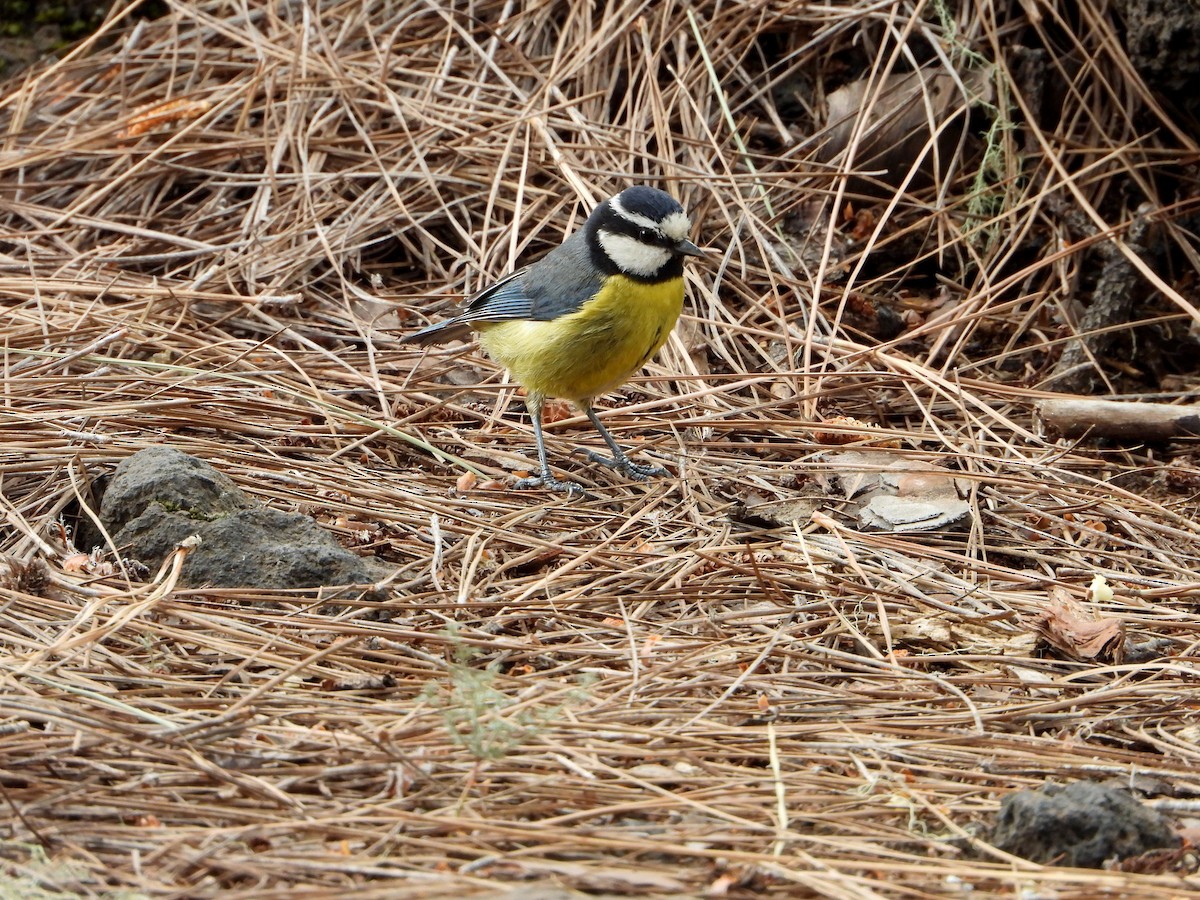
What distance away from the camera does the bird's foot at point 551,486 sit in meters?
4.18

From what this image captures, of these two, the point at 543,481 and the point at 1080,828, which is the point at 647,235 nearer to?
the point at 543,481

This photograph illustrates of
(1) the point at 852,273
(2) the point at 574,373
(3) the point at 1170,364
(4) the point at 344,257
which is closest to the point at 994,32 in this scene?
(1) the point at 852,273

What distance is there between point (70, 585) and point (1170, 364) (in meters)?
4.05

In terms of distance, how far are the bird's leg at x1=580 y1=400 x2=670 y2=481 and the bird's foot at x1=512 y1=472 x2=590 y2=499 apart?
21 centimetres

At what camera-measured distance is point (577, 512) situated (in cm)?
401

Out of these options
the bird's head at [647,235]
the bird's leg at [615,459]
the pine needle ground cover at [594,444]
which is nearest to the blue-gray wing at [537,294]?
the bird's head at [647,235]

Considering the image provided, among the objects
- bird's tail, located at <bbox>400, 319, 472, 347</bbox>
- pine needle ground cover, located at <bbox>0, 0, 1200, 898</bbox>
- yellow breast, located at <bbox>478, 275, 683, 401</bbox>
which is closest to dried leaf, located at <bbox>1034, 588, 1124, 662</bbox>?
pine needle ground cover, located at <bbox>0, 0, 1200, 898</bbox>

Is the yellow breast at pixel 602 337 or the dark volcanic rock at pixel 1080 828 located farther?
the yellow breast at pixel 602 337

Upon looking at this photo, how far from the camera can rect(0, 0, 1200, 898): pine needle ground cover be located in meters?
2.38

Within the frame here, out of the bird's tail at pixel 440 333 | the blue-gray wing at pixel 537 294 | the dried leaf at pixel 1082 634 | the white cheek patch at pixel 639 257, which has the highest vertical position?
the white cheek patch at pixel 639 257

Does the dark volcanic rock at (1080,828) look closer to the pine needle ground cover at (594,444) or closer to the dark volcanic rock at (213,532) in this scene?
the pine needle ground cover at (594,444)

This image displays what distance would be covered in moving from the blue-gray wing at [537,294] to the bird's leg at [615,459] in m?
0.39

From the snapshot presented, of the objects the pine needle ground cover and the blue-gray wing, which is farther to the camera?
the blue-gray wing

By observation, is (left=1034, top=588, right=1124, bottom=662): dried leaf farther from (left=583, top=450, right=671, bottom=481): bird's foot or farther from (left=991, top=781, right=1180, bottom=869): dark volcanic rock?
(left=583, top=450, right=671, bottom=481): bird's foot
